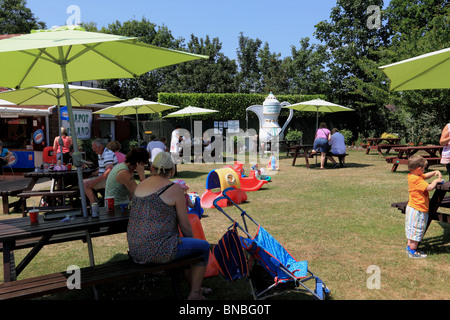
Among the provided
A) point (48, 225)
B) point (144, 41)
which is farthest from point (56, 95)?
point (144, 41)

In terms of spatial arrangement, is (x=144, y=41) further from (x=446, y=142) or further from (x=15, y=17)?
(x=446, y=142)

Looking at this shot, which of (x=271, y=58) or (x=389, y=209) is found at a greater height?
(x=271, y=58)

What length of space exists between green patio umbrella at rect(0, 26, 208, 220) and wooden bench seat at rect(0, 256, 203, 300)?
34.2 inches

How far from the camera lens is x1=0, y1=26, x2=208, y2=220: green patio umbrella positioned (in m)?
2.74

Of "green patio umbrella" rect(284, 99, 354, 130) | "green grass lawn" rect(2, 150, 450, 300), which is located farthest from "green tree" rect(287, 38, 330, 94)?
"green grass lawn" rect(2, 150, 450, 300)

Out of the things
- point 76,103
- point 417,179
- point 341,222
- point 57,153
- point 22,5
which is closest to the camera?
point 417,179

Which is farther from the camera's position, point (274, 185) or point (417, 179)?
point (274, 185)

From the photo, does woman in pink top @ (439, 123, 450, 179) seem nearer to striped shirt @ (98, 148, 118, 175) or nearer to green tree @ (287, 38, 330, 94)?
striped shirt @ (98, 148, 118, 175)

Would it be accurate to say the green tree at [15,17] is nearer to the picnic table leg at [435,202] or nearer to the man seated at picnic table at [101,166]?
the man seated at picnic table at [101,166]

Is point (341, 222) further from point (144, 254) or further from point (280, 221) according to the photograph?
point (144, 254)

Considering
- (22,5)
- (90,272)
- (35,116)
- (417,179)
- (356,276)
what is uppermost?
(22,5)

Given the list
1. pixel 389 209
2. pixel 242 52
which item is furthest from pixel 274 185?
pixel 242 52

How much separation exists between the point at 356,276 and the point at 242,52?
41.4 meters

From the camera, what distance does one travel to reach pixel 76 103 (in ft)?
26.1
